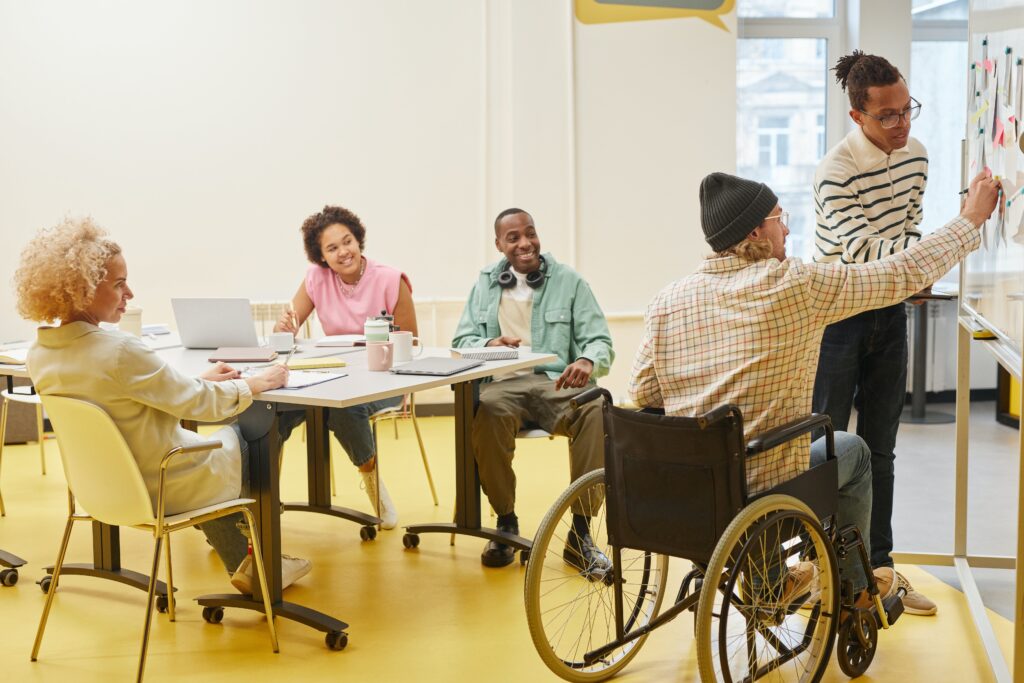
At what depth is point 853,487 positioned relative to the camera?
2586mm

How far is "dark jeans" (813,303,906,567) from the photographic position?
9.77 ft

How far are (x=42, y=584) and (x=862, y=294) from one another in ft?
8.83

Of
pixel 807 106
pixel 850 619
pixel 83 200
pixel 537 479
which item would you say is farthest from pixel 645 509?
pixel 807 106

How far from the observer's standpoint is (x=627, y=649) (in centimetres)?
278

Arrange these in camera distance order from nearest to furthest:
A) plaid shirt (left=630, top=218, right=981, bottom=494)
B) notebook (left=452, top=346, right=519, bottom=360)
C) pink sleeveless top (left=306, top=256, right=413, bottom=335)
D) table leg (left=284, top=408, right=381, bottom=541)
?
plaid shirt (left=630, top=218, right=981, bottom=494)
notebook (left=452, top=346, right=519, bottom=360)
table leg (left=284, top=408, right=381, bottom=541)
pink sleeveless top (left=306, top=256, right=413, bottom=335)

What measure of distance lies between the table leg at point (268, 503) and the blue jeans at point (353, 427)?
856 mm

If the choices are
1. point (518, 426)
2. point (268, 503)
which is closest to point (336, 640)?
point (268, 503)

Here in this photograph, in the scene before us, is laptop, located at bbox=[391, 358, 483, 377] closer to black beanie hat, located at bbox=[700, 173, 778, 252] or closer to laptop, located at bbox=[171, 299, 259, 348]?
laptop, located at bbox=[171, 299, 259, 348]

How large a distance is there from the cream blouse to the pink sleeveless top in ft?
5.45

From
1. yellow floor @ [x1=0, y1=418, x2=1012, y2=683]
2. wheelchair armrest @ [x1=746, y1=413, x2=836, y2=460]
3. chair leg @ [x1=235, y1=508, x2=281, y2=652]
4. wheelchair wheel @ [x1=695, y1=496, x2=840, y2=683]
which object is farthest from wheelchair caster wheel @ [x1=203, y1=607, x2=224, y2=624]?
wheelchair armrest @ [x1=746, y1=413, x2=836, y2=460]

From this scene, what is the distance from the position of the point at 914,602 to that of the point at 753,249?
1.37 metres

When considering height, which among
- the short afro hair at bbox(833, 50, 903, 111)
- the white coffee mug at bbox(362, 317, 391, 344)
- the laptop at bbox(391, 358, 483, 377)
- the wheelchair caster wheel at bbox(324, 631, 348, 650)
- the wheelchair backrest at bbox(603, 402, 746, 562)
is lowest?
the wheelchair caster wheel at bbox(324, 631, 348, 650)

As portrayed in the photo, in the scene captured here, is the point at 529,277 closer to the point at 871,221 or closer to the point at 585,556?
the point at 585,556

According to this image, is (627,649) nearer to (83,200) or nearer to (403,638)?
(403,638)
